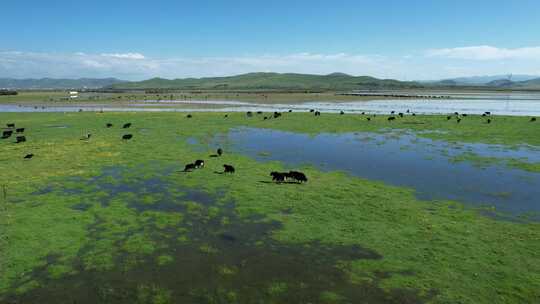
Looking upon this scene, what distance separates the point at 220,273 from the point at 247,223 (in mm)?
4150

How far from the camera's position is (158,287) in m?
10.7

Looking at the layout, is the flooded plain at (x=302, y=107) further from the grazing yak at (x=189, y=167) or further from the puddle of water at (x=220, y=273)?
the puddle of water at (x=220, y=273)

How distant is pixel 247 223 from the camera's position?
15.5 metres

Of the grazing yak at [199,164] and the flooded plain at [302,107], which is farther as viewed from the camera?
the flooded plain at [302,107]

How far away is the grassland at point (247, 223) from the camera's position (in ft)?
35.2

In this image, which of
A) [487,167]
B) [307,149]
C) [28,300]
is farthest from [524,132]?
[28,300]

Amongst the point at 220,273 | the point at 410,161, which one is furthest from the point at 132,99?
the point at 220,273

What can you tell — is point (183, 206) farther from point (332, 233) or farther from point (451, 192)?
point (451, 192)

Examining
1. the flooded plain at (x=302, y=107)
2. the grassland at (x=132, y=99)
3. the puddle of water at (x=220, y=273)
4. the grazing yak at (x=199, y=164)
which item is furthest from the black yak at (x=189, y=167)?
the grassland at (x=132, y=99)

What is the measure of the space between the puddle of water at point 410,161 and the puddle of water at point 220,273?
989 cm

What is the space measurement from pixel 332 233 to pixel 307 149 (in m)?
18.6

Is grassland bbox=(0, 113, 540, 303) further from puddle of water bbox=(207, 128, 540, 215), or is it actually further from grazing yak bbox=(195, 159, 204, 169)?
puddle of water bbox=(207, 128, 540, 215)

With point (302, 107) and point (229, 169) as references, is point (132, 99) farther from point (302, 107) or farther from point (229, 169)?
point (229, 169)

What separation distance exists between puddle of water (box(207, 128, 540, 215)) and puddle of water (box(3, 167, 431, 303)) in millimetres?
9892
